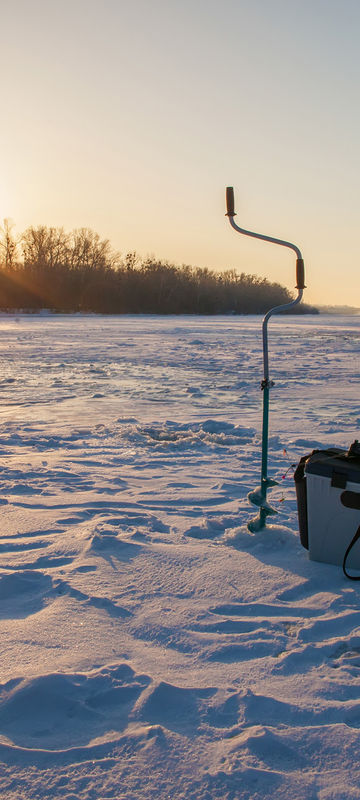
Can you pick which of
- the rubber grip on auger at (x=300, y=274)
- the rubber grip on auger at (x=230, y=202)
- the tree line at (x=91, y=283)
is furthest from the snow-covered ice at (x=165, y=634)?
the tree line at (x=91, y=283)

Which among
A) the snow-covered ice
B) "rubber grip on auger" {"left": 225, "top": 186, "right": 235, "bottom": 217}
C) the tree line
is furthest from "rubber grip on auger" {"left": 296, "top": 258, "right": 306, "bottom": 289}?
the tree line

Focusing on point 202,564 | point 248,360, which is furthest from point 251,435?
point 248,360

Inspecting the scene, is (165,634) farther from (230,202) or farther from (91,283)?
(91,283)

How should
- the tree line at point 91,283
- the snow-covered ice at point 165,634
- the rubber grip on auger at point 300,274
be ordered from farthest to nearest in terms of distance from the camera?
the tree line at point 91,283 < the rubber grip on auger at point 300,274 < the snow-covered ice at point 165,634

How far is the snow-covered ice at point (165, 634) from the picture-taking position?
1.75m

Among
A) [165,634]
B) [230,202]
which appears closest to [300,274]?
[230,202]

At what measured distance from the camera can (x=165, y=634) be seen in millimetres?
2479

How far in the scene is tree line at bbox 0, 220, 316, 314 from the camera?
6225cm

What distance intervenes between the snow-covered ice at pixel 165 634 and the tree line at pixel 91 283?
56079mm

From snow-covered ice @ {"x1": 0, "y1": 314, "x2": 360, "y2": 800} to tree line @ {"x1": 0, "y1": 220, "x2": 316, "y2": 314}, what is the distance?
56.1m

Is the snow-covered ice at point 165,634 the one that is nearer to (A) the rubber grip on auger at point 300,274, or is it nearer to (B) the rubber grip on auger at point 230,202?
(A) the rubber grip on auger at point 300,274

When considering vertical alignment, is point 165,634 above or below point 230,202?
below

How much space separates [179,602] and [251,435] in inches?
152

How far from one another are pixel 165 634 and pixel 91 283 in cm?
6676
